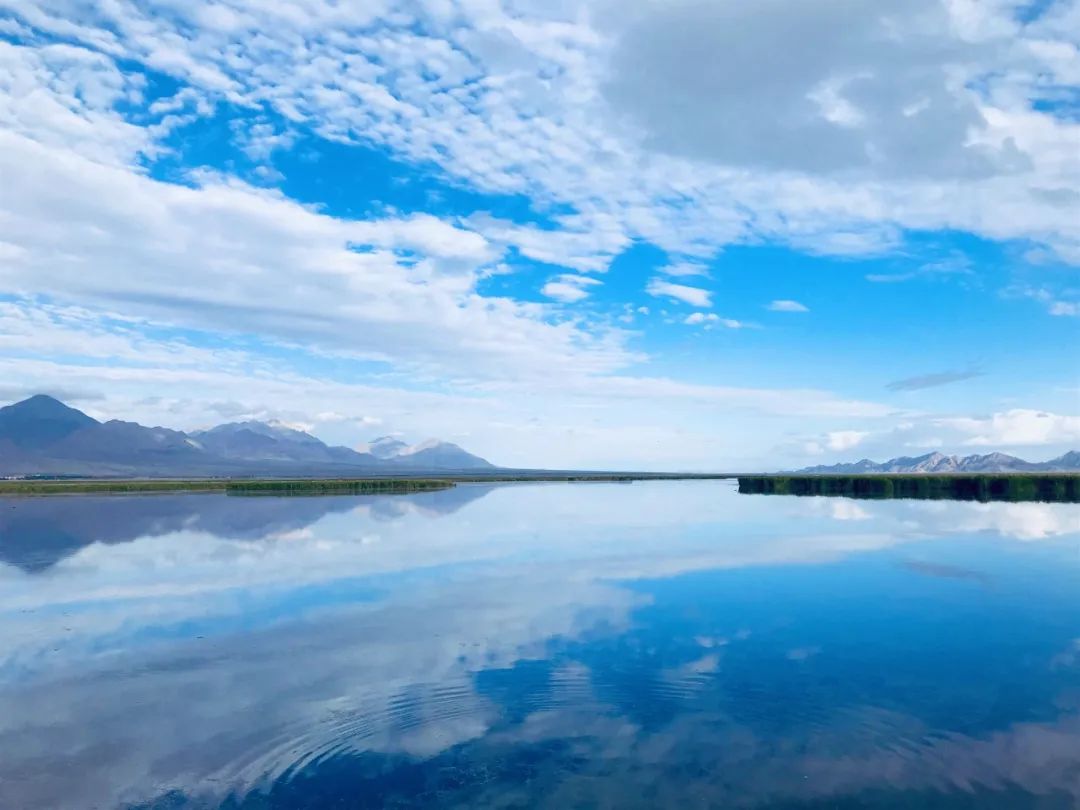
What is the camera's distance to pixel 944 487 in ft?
268

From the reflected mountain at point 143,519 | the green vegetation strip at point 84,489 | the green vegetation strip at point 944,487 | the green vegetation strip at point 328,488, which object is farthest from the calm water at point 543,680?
the green vegetation strip at point 84,489

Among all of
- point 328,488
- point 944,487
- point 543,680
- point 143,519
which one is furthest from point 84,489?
point 944,487

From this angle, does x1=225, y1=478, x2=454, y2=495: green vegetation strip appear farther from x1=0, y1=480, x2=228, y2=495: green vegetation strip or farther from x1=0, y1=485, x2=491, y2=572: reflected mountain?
x1=0, y1=485, x2=491, y2=572: reflected mountain

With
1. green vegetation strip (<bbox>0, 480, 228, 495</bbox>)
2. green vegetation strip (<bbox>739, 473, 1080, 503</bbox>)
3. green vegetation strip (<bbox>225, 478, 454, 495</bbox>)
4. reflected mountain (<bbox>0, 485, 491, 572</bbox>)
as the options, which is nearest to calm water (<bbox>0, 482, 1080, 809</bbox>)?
reflected mountain (<bbox>0, 485, 491, 572</bbox>)

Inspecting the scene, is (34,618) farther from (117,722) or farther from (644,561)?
(644,561)

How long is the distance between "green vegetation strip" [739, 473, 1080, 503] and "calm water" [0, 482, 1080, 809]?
46.0 m

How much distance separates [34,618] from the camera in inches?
830

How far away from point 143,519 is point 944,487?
7951 centimetres

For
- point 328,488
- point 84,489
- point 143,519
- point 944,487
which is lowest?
point 143,519

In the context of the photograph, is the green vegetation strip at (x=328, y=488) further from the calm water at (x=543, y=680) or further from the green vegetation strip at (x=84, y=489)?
the calm water at (x=543, y=680)

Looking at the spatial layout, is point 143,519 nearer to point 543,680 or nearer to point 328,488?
point 328,488

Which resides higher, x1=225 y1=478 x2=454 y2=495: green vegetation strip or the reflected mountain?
x1=225 y1=478 x2=454 y2=495: green vegetation strip

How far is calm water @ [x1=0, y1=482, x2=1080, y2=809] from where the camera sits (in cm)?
1031

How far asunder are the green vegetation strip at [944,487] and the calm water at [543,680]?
45964 millimetres
